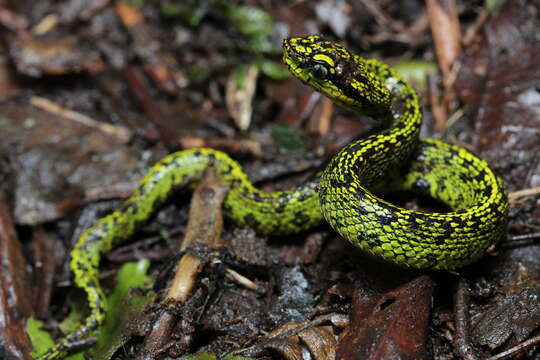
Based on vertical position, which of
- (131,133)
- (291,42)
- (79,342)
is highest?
(291,42)

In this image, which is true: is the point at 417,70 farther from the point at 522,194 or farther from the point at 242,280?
the point at 242,280

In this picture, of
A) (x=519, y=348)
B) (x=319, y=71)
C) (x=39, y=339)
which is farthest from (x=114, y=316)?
(x=519, y=348)

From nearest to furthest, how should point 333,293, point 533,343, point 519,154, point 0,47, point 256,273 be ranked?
1. point 533,343
2. point 333,293
3. point 256,273
4. point 519,154
5. point 0,47

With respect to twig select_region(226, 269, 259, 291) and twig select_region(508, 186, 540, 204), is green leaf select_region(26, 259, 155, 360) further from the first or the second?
twig select_region(508, 186, 540, 204)

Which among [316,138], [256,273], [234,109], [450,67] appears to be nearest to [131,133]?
[234,109]

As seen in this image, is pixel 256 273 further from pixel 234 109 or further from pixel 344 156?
pixel 234 109

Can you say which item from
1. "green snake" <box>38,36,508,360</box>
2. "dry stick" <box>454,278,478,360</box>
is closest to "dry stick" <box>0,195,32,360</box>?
"green snake" <box>38,36,508,360</box>

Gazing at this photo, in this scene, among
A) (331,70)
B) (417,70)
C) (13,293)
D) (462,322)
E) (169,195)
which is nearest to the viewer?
(462,322)
